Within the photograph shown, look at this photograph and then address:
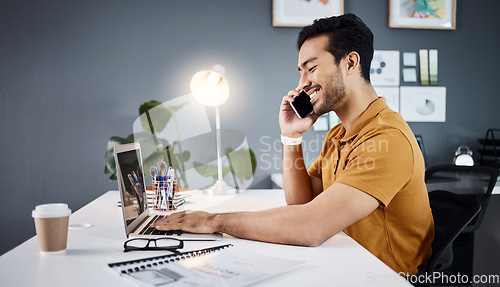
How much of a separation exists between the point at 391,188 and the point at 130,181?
2.53 feet

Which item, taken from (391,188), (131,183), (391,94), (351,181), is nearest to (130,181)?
(131,183)

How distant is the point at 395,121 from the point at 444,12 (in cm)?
214

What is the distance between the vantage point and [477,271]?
2771 millimetres

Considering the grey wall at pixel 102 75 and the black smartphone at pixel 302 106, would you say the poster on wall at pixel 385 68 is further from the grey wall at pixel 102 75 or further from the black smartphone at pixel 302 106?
the black smartphone at pixel 302 106

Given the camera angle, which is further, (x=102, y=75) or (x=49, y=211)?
(x=102, y=75)

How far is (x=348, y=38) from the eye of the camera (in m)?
1.44

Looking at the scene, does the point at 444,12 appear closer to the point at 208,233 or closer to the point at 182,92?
the point at 182,92

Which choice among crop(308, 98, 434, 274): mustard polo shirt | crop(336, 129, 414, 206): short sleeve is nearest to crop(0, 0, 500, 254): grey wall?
crop(308, 98, 434, 274): mustard polo shirt

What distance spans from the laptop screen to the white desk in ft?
0.26

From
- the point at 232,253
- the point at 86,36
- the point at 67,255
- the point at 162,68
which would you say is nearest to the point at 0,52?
the point at 86,36

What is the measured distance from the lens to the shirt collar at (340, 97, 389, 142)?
1.35 m

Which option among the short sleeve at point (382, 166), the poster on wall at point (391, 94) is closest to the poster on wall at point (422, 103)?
the poster on wall at point (391, 94)

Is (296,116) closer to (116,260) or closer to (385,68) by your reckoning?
(116,260)

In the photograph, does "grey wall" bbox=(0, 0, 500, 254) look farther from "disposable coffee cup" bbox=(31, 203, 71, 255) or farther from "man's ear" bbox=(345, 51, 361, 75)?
"disposable coffee cup" bbox=(31, 203, 71, 255)
